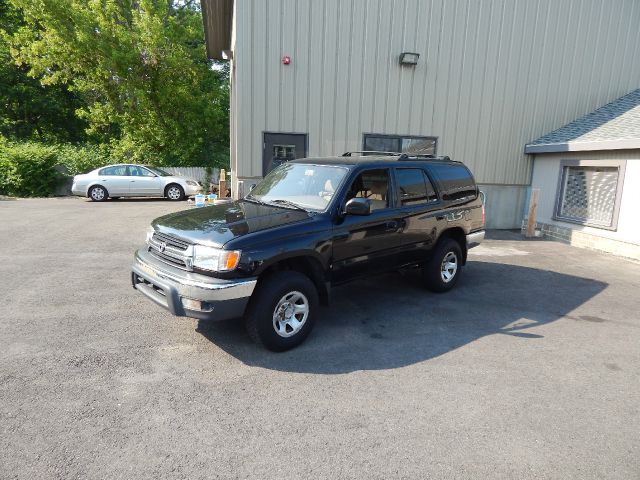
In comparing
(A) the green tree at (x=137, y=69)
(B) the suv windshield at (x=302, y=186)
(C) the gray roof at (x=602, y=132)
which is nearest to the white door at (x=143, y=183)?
(A) the green tree at (x=137, y=69)

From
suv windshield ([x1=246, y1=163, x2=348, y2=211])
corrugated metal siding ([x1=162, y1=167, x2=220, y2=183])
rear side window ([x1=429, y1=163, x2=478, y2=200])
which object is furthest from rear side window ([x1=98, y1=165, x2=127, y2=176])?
rear side window ([x1=429, y1=163, x2=478, y2=200])

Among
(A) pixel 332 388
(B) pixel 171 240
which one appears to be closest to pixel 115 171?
(B) pixel 171 240

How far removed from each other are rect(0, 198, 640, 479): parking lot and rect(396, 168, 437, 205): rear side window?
142cm

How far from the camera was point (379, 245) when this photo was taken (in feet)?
16.9

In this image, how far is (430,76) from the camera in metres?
11.3

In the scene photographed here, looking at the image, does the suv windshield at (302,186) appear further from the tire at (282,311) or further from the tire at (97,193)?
the tire at (97,193)

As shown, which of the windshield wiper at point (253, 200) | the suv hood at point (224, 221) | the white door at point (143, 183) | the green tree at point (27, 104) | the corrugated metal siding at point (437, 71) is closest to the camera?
the suv hood at point (224, 221)

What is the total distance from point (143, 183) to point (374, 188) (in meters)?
13.7

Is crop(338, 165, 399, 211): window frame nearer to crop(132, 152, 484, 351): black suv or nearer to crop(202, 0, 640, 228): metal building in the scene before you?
crop(132, 152, 484, 351): black suv

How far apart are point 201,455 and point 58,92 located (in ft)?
106

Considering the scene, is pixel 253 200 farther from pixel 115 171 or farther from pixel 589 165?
pixel 115 171

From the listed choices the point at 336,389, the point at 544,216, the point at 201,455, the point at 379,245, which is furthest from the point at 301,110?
the point at 201,455

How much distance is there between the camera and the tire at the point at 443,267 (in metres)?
6.09

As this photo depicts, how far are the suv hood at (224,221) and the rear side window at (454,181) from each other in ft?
8.15
